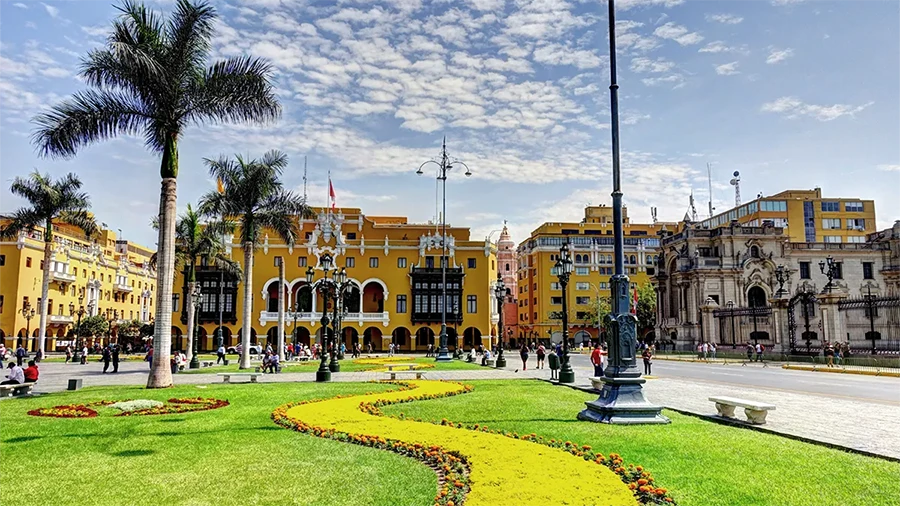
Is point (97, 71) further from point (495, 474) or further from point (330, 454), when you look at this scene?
point (495, 474)

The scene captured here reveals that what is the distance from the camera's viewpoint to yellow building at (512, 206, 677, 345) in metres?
87.2

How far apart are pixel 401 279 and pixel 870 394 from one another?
5033 centimetres

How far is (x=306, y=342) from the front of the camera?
216ft

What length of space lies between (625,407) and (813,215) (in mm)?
82283

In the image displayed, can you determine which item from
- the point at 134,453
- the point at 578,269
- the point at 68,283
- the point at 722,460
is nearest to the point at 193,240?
the point at 134,453

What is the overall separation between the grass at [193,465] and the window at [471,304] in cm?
5361

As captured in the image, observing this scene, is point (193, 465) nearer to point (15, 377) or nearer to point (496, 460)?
point (496, 460)

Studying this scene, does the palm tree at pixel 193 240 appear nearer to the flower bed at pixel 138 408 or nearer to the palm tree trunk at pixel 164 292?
the palm tree trunk at pixel 164 292

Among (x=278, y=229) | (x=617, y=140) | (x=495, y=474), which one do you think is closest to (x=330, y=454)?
(x=495, y=474)

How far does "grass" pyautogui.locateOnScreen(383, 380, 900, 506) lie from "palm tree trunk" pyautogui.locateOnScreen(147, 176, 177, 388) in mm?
9542

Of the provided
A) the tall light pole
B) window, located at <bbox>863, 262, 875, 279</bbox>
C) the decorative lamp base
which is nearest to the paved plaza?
the decorative lamp base

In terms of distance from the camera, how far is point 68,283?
6800cm

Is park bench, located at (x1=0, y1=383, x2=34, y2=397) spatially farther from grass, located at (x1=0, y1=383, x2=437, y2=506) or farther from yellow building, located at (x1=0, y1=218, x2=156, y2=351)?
yellow building, located at (x1=0, y1=218, x2=156, y2=351)

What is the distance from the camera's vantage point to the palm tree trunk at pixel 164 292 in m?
19.7
